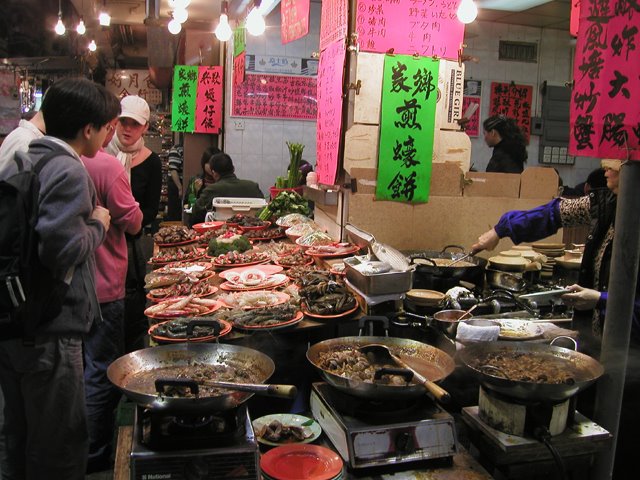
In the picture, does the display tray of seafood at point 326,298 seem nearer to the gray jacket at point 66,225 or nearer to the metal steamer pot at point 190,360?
the metal steamer pot at point 190,360

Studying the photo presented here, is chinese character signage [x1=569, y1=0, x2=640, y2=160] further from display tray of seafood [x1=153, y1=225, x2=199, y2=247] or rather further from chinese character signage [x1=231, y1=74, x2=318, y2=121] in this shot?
chinese character signage [x1=231, y1=74, x2=318, y2=121]

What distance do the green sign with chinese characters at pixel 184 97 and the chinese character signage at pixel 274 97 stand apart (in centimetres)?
82

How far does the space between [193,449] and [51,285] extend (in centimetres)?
131

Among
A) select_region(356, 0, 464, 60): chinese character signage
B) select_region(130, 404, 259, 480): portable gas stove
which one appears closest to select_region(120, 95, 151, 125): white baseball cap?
select_region(356, 0, 464, 60): chinese character signage

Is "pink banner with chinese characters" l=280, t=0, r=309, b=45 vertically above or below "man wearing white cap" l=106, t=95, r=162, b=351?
above

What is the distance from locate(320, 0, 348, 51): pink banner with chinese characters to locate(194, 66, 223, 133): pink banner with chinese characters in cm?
489

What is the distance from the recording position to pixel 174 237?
6.48 m

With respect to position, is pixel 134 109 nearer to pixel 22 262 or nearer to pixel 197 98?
pixel 22 262

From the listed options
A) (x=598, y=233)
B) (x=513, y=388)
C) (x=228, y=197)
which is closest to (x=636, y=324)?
(x=598, y=233)

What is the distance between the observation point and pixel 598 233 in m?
3.81

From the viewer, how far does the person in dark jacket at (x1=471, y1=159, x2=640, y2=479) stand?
10.5 feet

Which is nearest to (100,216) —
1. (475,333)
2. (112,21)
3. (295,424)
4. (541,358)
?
(295,424)

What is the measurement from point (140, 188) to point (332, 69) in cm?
232

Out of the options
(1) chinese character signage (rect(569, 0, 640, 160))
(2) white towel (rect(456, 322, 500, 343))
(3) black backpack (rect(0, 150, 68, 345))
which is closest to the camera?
(1) chinese character signage (rect(569, 0, 640, 160))
